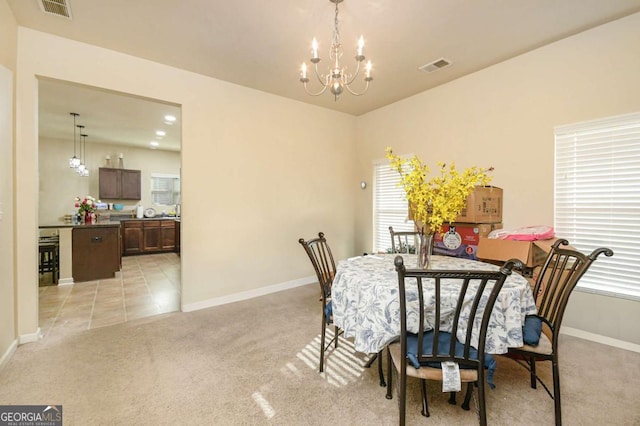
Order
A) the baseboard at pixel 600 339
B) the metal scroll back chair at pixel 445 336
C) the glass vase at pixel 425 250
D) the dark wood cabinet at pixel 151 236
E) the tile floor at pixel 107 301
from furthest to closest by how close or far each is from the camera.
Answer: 1. the dark wood cabinet at pixel 151 236
2. the tile floor at pixel 107 301
3. the baseboard at pixel 600 339
4. the glass vase at pixel 425 250
5. the metal scroll back chair at pixel 445 336

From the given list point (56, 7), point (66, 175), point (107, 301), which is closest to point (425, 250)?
point (56, 7)

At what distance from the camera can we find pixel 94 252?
4824mm

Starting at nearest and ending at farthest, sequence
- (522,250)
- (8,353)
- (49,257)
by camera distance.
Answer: (8,353), (522,250), (49,257)

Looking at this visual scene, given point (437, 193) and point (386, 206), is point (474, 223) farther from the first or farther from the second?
point (386, 206)

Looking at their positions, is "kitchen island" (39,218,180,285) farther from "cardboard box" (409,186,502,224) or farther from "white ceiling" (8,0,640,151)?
"cardboard box" (409,186,502,224)

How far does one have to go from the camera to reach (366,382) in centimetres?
206

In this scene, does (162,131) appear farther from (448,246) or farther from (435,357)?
(435,357)

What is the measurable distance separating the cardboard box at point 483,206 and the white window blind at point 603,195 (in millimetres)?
513

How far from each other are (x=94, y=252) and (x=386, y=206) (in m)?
5.05

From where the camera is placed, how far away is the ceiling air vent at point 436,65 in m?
3.21

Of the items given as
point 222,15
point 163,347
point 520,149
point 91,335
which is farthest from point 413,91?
point 91,335

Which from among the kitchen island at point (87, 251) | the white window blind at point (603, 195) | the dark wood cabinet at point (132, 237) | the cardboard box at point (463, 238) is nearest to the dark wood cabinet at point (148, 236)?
the dark wood cabinet at point (132, 237)

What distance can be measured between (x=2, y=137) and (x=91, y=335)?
6.31 ft

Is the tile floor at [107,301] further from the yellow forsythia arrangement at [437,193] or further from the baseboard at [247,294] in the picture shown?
the yellow forsythia arrangement at [437,193]
